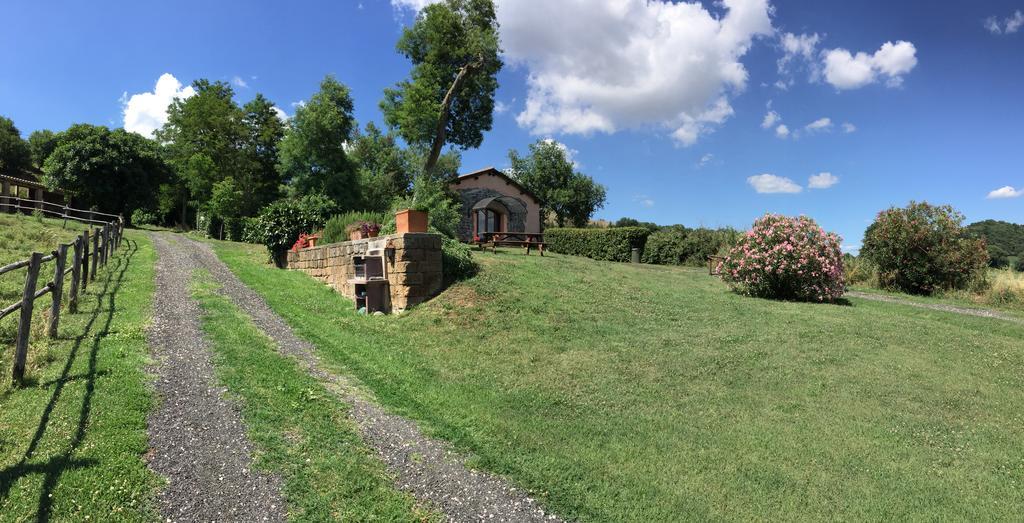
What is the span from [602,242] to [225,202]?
19.6 metres

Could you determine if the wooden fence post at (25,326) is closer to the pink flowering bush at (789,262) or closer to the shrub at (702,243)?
the pink flowering bush at (789,262)

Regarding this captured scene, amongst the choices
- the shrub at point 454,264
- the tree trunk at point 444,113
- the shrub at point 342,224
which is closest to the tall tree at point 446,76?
the tree trunk at point 444,113

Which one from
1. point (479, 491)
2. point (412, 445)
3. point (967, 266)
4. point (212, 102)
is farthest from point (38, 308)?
point (212, 102)

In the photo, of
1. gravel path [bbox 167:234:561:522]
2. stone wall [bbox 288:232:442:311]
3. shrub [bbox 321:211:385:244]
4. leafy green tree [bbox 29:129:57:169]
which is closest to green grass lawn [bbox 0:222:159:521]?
gravel path [bbox 167:234:561:522]

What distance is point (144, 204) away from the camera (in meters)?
32.4

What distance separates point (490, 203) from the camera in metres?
28.4

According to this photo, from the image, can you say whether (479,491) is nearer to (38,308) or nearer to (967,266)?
(38,308)

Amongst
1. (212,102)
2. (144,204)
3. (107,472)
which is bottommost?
(107,472)

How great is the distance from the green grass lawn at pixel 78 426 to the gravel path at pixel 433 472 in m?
1.48

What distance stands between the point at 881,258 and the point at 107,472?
59.1 ft

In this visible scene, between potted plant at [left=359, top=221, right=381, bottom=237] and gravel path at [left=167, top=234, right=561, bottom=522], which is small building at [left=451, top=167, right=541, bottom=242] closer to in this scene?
potted plant at [left=359, top=221, right=381, bottom=237]

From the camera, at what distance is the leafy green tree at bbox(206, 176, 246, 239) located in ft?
87.2

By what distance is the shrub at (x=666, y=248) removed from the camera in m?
21.8

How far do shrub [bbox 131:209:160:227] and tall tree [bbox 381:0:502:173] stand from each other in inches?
833
